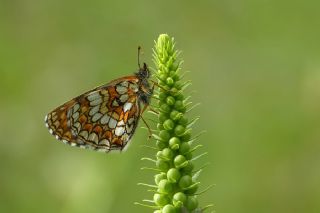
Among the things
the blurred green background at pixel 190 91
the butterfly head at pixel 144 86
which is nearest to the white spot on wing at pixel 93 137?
the butterfly head at pixel 144 86

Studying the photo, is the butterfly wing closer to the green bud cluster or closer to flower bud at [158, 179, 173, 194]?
the green bud cluster

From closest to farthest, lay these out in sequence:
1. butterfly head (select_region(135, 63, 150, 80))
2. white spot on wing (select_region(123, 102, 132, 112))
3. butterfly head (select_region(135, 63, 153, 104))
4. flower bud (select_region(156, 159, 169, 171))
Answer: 1. flower bud (select_region(156, 159, 169, 171))
2. butterfly head (select_region(135, 63, 153, 104))
3. white spot on wing (select_region(123, 102, 132, 112))
4. butterfly head (select_region(135, 63, 150, 80))

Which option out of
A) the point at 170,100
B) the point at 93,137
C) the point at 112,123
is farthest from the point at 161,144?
the point at 112,123

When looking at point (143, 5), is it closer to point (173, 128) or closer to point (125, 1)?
point (125, 1)

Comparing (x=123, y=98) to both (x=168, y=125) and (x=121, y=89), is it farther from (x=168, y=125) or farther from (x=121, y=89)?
(x=168, y=125)

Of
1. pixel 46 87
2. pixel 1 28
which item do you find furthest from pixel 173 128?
pixel 1 28

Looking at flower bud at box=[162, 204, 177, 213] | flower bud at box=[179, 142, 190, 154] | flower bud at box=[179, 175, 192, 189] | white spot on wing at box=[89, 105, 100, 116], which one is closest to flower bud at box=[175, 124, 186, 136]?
flower bud at box=[179, 142, 190, 154]
